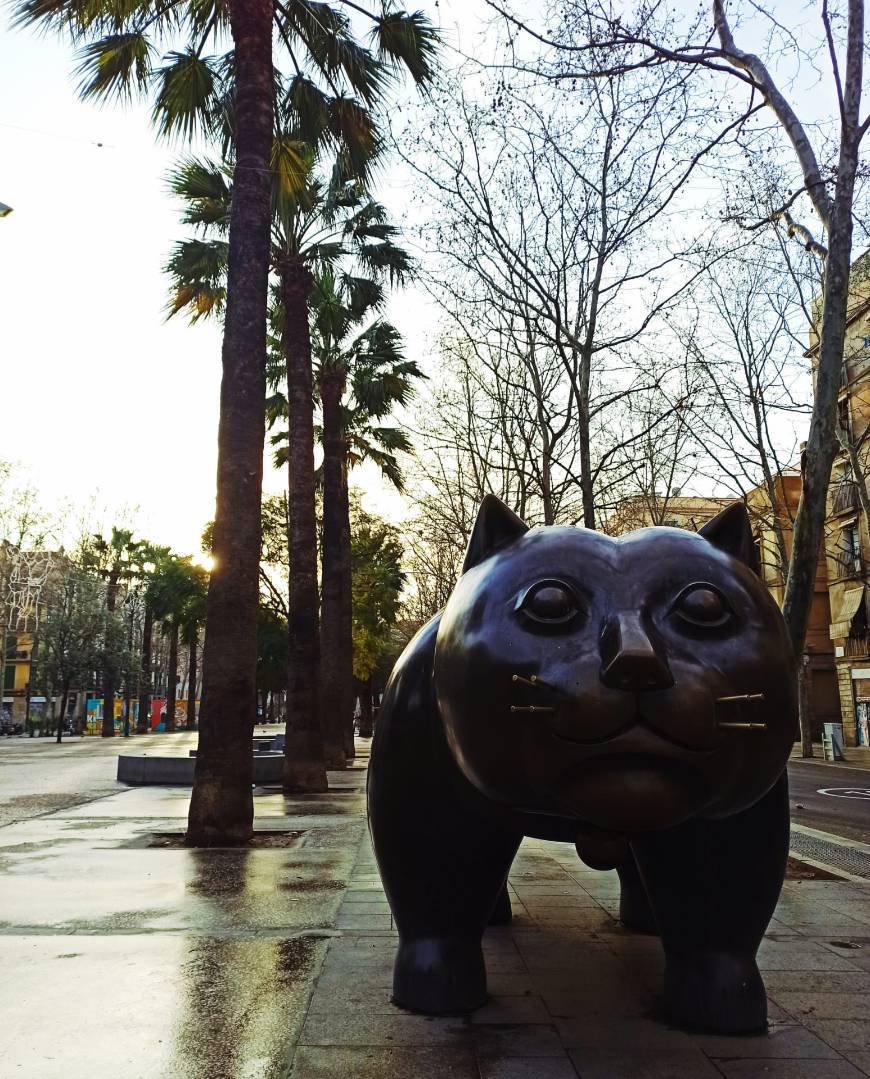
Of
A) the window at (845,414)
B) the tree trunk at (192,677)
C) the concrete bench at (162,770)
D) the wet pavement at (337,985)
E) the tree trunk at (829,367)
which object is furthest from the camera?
the tree trunk at (192,677)

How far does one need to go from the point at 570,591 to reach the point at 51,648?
44539 mm

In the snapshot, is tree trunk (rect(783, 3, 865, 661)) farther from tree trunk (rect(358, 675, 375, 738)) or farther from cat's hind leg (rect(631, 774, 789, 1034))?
tree trunk (rect(358, 675, 375, 738))

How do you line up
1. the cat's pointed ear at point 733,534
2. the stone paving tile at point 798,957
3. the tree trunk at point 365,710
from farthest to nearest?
the tree trunk at point 365,710 → the stone paving tile at point 798,957 → the cat's pointed ear at point 733,534

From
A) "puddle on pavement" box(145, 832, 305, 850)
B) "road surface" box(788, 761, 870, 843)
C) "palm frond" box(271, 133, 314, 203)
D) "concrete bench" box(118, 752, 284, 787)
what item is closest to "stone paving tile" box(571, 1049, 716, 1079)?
"puddle on pavement" box(145, 832, 305, 850)

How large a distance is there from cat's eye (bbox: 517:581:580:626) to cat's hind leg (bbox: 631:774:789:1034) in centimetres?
106

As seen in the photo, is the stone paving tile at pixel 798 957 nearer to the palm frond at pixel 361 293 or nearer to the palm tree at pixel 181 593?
the palm frond at pixel 361 293

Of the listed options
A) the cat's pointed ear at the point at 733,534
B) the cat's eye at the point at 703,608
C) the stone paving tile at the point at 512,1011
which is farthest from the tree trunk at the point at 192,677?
the cat's eye at the point at 703,608

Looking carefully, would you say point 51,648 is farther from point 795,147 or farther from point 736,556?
point 736,556

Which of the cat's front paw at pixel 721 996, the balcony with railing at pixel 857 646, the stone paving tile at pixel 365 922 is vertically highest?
the balcony with railing at pixel 857 646

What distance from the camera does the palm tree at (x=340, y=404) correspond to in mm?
17328

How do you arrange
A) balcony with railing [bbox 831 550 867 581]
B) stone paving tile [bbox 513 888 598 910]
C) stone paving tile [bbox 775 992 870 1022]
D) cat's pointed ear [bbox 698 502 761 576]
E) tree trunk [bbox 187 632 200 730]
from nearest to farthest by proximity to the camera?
cat's pointed ear [bbox 698 502 761 576]
stone paving tile [bbox 775 992 870 1022]
stone paving tile [bbox 513 888 598 910]
balcony with railing [bbox 831 550 867 581]
tree trunk [bbox 187 632 200 730]

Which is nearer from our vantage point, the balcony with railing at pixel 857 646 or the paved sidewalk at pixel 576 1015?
the paved sidewalk at pixel 576 1015

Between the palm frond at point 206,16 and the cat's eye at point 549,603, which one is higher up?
the palm frond at point 206,16

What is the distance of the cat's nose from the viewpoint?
234 centimetres
